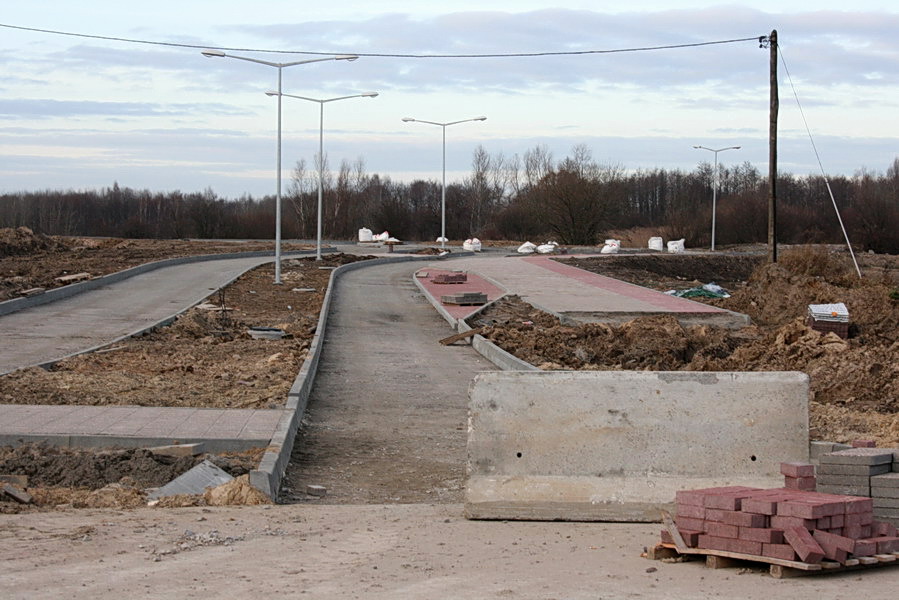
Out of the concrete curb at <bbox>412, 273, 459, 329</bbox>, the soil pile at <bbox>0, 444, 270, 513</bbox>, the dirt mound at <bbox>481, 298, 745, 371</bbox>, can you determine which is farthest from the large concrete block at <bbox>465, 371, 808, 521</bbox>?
the concrete curb at <bbox>412, 273, 459, 329</bbox>

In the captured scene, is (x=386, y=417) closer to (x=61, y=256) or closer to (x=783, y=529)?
(x=783, y=529)

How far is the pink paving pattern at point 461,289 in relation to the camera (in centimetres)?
2842

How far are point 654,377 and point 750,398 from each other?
0.78 metres

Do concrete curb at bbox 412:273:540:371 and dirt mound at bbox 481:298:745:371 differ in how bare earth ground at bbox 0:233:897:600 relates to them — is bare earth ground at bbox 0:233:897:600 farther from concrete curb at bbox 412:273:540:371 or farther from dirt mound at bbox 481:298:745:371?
dirt mound at bbox 481:298:745:371

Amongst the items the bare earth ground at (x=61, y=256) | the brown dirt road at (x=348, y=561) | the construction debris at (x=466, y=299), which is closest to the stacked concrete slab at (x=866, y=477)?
the brown dirt road at (x=348, y=561)

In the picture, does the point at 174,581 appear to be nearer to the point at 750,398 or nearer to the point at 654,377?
the point at 654,377

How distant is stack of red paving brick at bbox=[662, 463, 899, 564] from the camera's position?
6367 mm

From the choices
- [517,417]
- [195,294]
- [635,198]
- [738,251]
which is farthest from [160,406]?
[635,198]

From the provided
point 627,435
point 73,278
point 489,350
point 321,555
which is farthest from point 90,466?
point 73,278

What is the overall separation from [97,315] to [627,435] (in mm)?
19537

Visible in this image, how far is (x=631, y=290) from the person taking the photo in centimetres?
3494

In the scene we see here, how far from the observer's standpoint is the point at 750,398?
8.57 metres

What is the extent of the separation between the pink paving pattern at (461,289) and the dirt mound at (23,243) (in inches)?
729

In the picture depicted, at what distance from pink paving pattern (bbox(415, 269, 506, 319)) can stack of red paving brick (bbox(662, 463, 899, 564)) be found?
19832 millimetres
